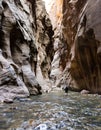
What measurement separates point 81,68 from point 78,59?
0.91 meters

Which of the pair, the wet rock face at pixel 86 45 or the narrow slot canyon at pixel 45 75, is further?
the wet rock face at pixel 86 45

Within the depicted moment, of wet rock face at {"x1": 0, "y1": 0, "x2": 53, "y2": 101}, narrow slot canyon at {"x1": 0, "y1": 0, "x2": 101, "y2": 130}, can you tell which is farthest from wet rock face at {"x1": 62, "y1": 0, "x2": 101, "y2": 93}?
wet rock face at {"x1": 0, "y1": 0, "x2": 53, "y2": 101}

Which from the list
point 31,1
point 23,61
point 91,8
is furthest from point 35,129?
point 31,1

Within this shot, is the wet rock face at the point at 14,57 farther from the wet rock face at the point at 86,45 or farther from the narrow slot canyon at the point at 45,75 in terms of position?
the wet rock face at the point at 86,45

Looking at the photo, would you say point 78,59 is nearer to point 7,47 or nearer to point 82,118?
point 7,47

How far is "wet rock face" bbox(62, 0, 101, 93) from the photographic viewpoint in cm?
1770

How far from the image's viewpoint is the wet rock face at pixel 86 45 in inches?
697

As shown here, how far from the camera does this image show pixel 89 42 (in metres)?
19.5

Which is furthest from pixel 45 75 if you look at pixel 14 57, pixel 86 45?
pixel 14 57

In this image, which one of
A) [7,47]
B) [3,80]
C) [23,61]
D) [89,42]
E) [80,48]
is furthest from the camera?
[80,48]

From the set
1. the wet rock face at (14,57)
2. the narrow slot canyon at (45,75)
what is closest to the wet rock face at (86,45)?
the narrow slot canyon at (45,75)

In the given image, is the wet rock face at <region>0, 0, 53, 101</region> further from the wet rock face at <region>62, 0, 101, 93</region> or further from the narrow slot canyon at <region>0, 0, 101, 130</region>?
the wet rock face at <region>62, 0, 101, 93</region>

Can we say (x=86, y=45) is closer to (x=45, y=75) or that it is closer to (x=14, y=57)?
(x=14, y=57)

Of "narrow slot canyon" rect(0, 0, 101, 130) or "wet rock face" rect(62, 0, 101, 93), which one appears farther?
"wet rock face" rect(62, 0, 101, 93)
